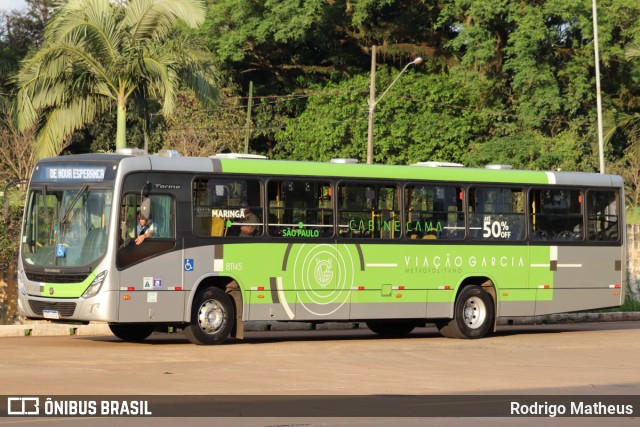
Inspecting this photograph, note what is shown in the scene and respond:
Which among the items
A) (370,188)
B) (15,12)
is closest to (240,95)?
(15,12)

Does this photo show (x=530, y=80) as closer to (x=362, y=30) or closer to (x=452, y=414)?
(x=362, y=30)

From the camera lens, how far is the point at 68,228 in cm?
2042

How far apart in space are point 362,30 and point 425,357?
39.7 metres

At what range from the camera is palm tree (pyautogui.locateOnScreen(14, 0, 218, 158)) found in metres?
30.3

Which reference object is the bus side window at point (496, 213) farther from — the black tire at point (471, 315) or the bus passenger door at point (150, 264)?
the bus passenger door at point (150, 264)

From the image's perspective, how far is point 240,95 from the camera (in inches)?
2464

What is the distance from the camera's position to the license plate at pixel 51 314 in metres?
20.1

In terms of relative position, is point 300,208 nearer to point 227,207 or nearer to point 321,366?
point 227,207

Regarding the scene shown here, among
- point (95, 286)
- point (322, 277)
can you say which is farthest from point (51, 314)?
point (322, 277)

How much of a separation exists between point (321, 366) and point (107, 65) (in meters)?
15.1

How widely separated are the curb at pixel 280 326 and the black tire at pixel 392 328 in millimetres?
1739

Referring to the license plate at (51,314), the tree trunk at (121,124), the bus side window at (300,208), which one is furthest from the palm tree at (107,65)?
the license plate at (51,314)

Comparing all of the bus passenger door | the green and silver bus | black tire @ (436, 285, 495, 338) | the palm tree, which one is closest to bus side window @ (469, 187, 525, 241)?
the green and silver bus

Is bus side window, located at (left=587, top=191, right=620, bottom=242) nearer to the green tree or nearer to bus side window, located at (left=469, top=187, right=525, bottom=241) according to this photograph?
bus side window, located at (left=469, top=187, right=525, bottom=241)
